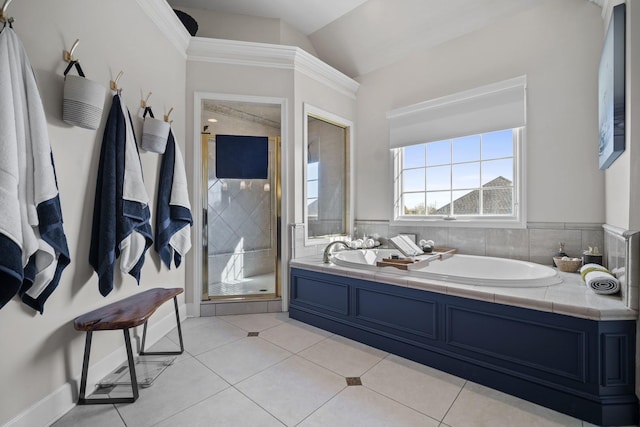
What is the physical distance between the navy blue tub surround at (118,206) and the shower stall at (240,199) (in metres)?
0.95

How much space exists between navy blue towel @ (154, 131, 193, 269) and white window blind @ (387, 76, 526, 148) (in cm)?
223

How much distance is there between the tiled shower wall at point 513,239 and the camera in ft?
7.61

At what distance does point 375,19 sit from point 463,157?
5.48 ft

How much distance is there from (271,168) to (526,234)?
2.43 m

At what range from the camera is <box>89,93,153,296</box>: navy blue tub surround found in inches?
66.8

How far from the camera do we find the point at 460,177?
3.00 meters

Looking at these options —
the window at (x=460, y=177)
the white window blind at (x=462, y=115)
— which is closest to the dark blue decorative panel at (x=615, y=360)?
the window at (x=460, y=177)

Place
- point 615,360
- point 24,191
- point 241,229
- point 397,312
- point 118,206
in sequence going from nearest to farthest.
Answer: point 24,191
point 615,360
point 118,206
point 397,312
point 241,229

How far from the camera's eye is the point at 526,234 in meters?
2.54

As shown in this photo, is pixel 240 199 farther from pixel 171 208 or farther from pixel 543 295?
pixel 543 295

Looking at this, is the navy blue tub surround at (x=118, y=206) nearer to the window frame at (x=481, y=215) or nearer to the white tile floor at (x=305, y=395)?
the white tile floor at (x=305, y=395)

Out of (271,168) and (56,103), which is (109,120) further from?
(271,168)

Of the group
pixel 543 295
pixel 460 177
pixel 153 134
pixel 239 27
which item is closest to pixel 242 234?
pixel 153 134

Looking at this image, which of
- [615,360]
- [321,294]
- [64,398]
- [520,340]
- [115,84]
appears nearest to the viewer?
[615,360]
